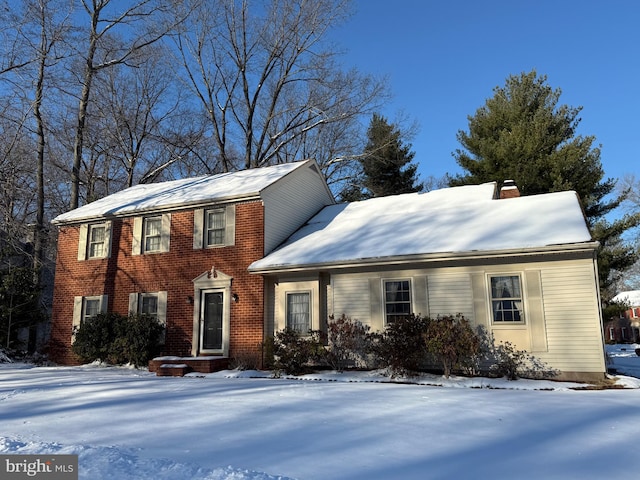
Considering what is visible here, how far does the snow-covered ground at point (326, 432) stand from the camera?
13.6 feet

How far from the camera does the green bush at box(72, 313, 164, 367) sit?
45.6 ft

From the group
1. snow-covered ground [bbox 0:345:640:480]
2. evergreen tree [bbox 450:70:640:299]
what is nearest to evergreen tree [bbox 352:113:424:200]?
evergreen tree [bbox 450:70:640:299]

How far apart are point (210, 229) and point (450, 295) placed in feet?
24.9

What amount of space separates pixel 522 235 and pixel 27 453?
405 inches

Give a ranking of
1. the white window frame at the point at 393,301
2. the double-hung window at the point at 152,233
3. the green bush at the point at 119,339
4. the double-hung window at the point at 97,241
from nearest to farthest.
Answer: the white window frame at the point at 393,301
the green bush at the point at 119,339
the double-hung window at the point at 152,233
the double-hung window at the point at 97,241

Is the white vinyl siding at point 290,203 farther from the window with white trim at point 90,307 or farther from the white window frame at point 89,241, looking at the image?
the window with white trim at point 90,307

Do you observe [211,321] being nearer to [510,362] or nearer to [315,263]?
[315,263]

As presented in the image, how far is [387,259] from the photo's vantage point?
467 inches

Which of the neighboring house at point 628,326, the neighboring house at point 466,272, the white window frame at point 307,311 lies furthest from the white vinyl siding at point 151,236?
the neighboring house at point 628,326

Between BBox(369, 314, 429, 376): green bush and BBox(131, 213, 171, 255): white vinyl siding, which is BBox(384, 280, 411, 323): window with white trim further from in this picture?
BBox(131, 213, 171, 255): white vinyl siding

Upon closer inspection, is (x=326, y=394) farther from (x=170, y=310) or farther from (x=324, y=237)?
(x=170, y=310)

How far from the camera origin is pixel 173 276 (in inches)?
589

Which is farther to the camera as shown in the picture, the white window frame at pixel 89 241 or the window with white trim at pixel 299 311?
the white window frame at pixel 89 241

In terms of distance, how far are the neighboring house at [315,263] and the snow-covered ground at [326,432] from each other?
279cm
